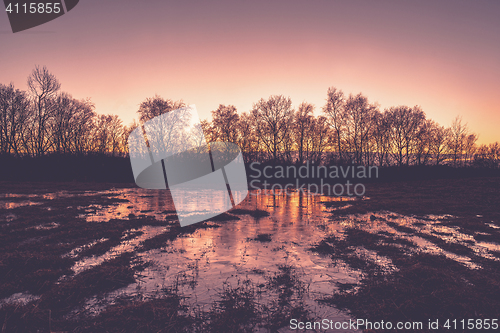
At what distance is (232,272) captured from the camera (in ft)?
26.9

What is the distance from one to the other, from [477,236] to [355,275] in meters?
9.07

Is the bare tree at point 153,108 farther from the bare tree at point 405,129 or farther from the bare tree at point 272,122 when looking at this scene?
the bare tree at point 405,129

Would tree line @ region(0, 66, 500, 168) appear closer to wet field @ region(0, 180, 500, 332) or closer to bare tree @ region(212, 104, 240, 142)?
bare tree @ region(212, 104, 240, 142)

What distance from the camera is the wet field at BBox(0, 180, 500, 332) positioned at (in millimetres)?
5566

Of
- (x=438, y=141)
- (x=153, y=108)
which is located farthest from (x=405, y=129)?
(x=153, y=108)

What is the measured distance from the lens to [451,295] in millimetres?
6266

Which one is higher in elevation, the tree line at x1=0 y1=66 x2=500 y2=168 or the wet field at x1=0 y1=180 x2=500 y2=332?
the tree line at x1=0 y1=66 x2=500 y2=168

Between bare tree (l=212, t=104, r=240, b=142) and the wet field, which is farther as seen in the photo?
bare tree (l=212, t=104, r=240, b=142)

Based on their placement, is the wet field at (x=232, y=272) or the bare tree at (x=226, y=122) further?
the bare tree at (x=226, y=122)

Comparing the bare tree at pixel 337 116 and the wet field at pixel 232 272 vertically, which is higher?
the bare tree at pixel 337 116

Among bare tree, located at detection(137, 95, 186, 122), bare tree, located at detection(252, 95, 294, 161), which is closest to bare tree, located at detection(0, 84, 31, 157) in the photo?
bare tree, located at detection(137, 95, 186, 122)

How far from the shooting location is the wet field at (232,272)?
18.3 feet

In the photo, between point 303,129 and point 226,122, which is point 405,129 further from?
point 226,122

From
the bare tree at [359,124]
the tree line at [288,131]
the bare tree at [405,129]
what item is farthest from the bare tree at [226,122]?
the bare tree at [405,129]
